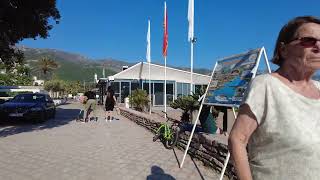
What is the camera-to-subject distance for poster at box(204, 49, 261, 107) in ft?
21.0

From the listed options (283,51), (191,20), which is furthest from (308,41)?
(191,20)

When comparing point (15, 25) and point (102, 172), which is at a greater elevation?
point (15, 25)

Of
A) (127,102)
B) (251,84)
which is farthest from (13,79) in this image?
(251,84)

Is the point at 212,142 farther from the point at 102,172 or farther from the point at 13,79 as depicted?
the point at 13,79

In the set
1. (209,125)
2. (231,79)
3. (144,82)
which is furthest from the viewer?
(144,82)

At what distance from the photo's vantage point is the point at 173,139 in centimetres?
1098

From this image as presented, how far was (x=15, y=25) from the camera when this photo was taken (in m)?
16.1

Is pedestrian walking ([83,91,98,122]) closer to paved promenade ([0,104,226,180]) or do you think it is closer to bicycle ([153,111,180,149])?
paved promenade ([0,104,226,180])

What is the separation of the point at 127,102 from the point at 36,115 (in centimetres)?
1170

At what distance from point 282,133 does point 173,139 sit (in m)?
8.77

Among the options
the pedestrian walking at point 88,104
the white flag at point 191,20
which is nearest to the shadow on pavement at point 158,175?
the white flag at point 191,20

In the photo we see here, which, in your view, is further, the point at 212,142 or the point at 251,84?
the point at 212,142

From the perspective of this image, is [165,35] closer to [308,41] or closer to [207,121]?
[207,121]

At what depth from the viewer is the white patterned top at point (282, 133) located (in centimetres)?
226
